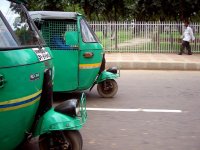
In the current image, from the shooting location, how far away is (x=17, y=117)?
145 inches

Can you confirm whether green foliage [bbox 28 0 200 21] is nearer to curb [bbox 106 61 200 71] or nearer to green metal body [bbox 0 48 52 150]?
curb [bbox 106 61 200 71]

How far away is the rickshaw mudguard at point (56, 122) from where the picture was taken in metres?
3.96

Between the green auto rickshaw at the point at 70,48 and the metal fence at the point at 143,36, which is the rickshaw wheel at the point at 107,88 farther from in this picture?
the metal fence at the point at 143,36

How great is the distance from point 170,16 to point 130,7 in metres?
2.76

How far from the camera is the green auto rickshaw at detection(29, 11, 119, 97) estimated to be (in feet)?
23.7

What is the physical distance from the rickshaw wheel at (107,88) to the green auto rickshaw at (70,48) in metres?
0.62

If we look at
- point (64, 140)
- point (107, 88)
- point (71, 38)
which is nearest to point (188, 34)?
point (107, 88)

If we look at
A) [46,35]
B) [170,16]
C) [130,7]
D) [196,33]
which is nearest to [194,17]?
[170,16]

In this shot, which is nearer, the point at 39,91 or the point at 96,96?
the point at 39,91

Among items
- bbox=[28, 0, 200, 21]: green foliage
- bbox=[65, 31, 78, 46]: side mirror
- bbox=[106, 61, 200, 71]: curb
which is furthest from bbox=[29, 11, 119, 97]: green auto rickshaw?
bbox=[28, 0, 200, 21]: green foliage

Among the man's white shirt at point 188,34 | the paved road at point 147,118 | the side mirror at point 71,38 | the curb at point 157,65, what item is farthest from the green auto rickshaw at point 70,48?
the man's white shirt at point 188,34

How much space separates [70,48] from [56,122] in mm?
3432

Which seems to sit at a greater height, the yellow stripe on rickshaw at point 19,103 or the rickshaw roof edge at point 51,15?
the rickshaw roof edge at point 51,15

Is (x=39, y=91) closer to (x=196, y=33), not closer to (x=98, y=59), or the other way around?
(x=98, y=59)
